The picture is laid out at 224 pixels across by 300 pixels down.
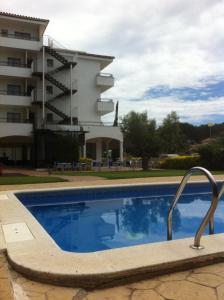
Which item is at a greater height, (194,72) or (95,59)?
(95,59)

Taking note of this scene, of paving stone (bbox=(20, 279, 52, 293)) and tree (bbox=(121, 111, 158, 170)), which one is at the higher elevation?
tree (bbox=(121, 111, 158, 170))

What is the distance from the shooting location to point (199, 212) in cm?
991

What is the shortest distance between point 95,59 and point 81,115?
541cm

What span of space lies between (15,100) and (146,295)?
2664 cm

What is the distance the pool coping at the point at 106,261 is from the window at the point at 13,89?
86.6ft

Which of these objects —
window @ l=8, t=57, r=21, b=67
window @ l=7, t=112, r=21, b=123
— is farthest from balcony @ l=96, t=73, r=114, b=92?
window @ l=7, t=112, r=21, b=123

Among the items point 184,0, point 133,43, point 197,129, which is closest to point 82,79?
point 133,43

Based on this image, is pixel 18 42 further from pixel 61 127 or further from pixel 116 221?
pixel 116 221

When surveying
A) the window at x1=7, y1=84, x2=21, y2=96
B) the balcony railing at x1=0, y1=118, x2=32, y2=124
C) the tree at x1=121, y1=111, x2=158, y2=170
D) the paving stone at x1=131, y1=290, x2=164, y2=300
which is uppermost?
the window at x1=7, y1=84, x2=21, y2=96

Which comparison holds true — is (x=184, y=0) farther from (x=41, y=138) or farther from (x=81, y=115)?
(x=81, y=115)

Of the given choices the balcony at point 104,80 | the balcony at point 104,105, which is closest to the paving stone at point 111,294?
the balcony at point 104,105

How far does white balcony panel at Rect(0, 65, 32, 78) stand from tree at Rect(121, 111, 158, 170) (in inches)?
372

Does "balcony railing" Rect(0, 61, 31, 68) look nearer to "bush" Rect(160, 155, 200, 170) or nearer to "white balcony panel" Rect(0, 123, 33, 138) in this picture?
"white balcony panel" Rect(0, 123, 33, 138)

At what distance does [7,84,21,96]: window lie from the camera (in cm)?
2955
